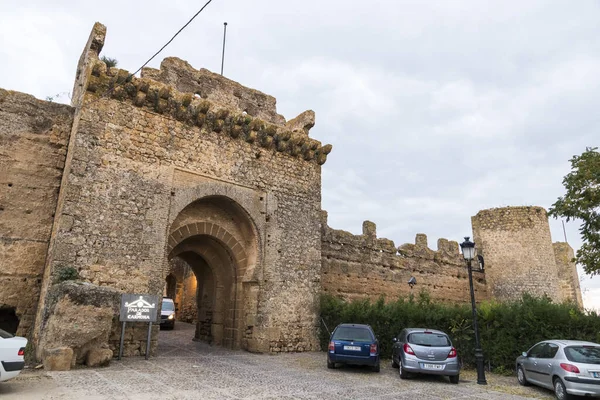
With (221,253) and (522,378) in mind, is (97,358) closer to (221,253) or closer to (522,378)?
(221,253)

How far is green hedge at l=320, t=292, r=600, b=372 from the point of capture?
10.5 meters

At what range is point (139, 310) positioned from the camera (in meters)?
9.85

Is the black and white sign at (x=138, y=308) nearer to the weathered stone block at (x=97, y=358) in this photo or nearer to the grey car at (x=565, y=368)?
the weathered stone block at (x=97, y=358)

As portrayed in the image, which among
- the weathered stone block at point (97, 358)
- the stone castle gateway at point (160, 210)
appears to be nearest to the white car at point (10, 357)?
the stone castle gateway at point (160, 210)

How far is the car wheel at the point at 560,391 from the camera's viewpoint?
7625 mm

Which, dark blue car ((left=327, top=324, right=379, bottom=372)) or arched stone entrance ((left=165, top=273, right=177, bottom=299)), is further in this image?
arched stone entrance ((left=165, top=273, right=177, bottom=299))

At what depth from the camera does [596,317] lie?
10.4m

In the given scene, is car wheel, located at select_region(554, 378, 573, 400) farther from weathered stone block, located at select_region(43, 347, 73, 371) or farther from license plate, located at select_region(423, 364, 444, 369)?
weathered stone block, located at select_region(43, 347, 73, 371)

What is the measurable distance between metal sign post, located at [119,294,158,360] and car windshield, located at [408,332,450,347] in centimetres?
624

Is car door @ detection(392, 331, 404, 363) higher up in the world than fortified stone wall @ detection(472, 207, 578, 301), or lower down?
lower down

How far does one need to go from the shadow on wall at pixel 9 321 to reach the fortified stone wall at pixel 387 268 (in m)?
9.95

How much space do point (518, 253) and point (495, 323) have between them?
1186 centimetres

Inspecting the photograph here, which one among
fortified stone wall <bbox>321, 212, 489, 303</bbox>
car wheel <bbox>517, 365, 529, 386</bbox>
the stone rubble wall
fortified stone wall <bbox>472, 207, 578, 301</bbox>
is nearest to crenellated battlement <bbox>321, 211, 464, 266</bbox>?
fortified stone wall <bbox>321, 212, 489, 303</bbox>

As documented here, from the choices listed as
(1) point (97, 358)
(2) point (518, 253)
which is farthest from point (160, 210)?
(2) point (518, 253)
